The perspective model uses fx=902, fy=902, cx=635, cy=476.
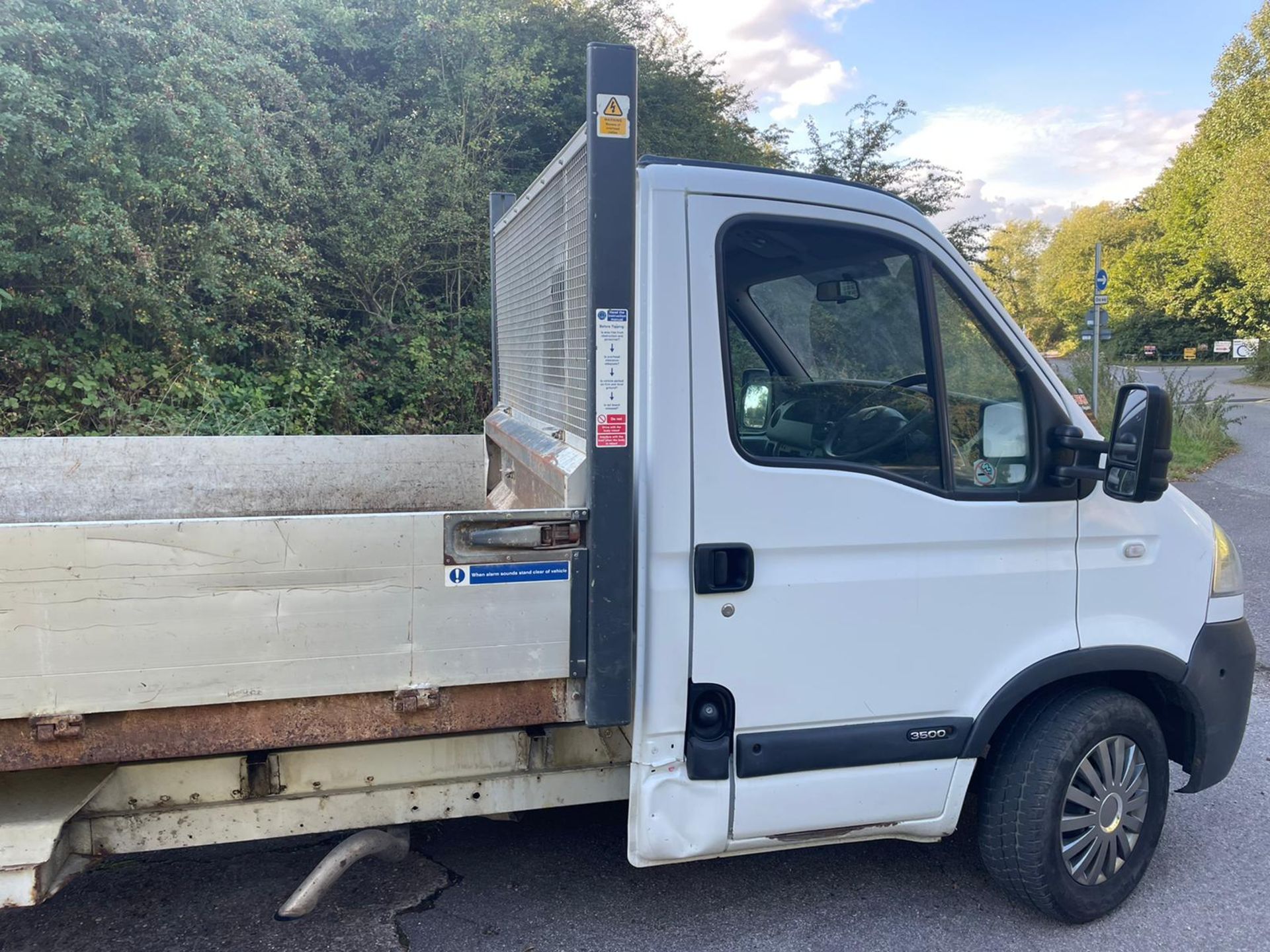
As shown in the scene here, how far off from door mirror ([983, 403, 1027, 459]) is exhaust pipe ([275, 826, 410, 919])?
2.15 meters

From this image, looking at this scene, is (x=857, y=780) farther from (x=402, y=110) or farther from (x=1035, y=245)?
(x=1035, y=245)

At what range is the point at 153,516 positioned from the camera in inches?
149

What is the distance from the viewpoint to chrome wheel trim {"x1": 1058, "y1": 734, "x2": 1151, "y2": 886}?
115 inches

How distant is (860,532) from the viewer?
103 inches

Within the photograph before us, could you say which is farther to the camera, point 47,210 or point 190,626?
point 47,210

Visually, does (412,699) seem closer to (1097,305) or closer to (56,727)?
(56,727)

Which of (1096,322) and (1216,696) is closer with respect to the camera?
(1216,696)

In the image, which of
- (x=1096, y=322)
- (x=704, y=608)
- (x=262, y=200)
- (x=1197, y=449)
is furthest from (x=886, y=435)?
(x=1197, y=449)

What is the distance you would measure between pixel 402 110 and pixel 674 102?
442cm

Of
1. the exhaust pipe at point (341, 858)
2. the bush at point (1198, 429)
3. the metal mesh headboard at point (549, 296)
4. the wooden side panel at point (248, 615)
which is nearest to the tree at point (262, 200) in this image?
the metal mesh headboard at point (549, 296)

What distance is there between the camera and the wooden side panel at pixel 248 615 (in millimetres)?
2029

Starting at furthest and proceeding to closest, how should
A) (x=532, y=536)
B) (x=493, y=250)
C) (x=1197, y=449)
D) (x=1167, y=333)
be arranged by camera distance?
1. (x=1167, y=333)
2. (x=1197, y=449)
3. (x=493, y=250)
4. (x=532, y=536)

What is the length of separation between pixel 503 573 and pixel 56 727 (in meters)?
1.07

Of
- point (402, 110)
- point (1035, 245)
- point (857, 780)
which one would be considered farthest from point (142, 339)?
point (1035, 245)
